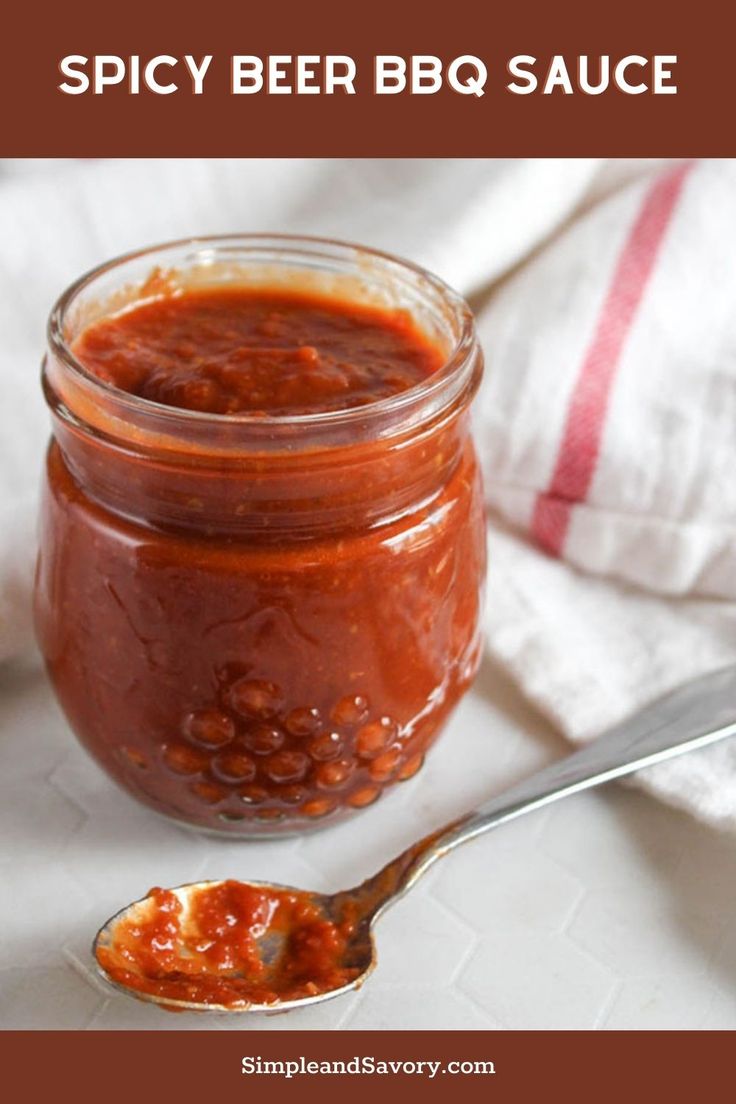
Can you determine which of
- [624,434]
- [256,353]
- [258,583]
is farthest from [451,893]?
[624,434]

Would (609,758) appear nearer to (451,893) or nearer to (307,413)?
(451,893)

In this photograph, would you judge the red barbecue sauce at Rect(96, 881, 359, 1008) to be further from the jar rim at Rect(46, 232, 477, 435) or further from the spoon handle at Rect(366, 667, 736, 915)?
the jar rim at Rect(46, 232, 477, 435)

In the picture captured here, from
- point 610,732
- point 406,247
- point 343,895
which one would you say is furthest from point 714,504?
point 343,895

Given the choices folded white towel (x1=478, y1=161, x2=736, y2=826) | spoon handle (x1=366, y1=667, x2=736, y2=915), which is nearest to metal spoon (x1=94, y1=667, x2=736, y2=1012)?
spoon handle (x1=366, y1=667, x2=736, y2=915)

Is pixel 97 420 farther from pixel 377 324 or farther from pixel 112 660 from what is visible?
pixel 377 324

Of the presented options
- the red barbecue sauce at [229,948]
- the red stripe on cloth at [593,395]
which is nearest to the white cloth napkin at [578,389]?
the red stripe on cloth at [593,395]

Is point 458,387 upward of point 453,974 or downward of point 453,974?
upward
